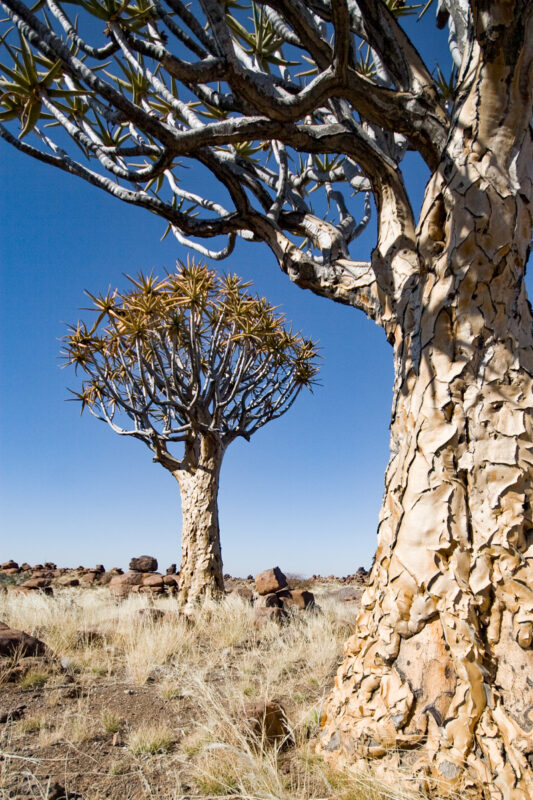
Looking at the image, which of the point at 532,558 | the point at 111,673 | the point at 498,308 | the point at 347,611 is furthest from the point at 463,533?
the point at 347,611

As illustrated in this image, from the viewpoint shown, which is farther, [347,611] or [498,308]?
[347,611]

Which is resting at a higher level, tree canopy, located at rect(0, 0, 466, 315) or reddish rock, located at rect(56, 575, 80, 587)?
tree canopy, located at rect(0, 0, 466, 315)

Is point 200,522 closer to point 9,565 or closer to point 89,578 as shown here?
point 89,578

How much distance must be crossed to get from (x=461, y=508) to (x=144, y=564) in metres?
13.0

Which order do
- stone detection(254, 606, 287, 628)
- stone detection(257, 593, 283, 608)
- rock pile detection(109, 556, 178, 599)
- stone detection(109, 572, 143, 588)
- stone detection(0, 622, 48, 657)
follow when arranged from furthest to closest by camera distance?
1. stone detection(109, 572, 143, 588)
2. rock pile detection(109, 556, 178, 599)
3. stone detection(257, 593, 283, 608)
4. stone detection(254, 606, 287, 628)
5. stone detection(0, 622, 48, 657)

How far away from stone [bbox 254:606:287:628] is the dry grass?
0.40 ft

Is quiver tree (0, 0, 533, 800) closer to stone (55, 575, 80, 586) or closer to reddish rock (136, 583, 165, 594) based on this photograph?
reddish rock (136, 583, 165, 594)

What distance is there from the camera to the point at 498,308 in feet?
9.87

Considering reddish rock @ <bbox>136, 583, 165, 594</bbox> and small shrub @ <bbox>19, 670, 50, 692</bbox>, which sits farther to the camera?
reddish rock @ <bbox>136, 583, 165, 594</bbox>

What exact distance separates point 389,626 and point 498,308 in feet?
6.32

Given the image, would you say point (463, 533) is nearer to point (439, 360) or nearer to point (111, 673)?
point (439, 360)

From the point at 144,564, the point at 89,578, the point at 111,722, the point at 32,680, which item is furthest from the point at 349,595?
the point at 89,578

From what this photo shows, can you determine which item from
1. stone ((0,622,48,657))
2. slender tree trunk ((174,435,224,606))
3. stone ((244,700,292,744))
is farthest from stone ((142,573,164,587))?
stone ((244,700,292,744))

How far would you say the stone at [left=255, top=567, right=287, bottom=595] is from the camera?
992cm
